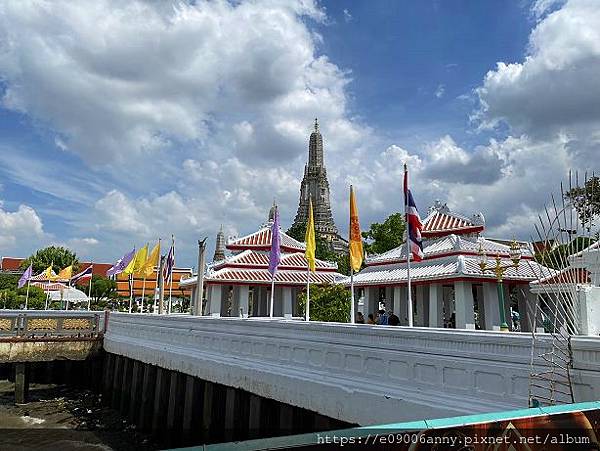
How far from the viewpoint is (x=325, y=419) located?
31.6ft

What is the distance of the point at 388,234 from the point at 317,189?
4555 centimetres

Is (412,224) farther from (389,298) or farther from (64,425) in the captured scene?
(64,425)

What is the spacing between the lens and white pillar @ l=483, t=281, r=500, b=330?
20.3m

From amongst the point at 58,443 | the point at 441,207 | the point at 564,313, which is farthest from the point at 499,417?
the point at 441,207

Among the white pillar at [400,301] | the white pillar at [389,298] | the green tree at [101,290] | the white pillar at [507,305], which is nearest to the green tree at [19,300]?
the green tree at [101,290]

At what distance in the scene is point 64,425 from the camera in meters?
18.5

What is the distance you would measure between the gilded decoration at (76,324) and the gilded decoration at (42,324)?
0.45 metres

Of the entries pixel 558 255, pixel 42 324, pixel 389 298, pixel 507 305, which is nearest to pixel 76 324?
pixel 42 324

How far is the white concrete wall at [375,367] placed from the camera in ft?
23.2

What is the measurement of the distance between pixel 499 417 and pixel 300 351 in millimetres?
7635

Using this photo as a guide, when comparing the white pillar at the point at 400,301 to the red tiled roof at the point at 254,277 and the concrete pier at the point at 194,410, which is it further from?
the concrete pier at the point at 194,410

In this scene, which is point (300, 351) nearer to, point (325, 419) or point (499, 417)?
point (325, 419)

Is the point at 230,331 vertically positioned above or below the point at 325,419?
above

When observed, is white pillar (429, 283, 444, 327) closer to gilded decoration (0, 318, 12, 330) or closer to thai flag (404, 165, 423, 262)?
thai flag (404, 165, 423, 262)
